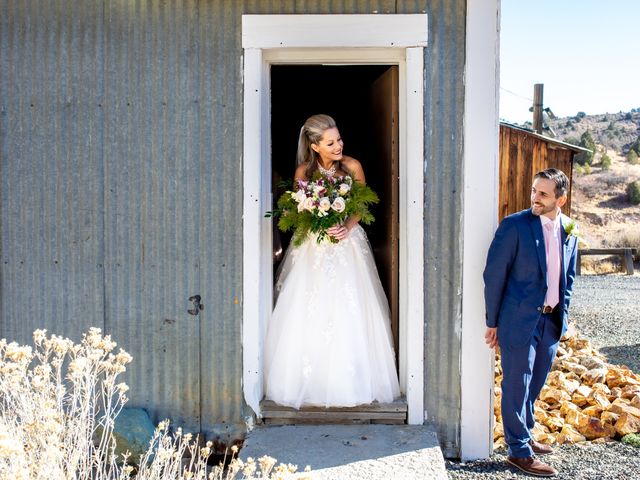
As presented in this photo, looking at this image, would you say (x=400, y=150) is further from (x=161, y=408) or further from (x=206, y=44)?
(x=161, y=408)

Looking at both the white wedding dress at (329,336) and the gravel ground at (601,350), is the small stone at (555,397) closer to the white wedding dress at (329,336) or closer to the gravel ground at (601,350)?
the gravel ground at (601,350)

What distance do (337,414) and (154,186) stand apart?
2065 mm

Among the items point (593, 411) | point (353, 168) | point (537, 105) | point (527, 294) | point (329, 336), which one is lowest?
point (593, 411)

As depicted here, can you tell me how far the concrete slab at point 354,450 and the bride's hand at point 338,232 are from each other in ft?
4.37

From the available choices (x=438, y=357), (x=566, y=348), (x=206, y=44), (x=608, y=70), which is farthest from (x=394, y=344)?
(x=608, y=70)

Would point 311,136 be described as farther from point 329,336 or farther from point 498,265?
point 498,265

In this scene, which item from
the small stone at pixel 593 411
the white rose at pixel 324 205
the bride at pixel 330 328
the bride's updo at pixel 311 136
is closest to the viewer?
the white rose at pixel 324 205

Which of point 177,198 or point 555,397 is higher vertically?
point 177,198

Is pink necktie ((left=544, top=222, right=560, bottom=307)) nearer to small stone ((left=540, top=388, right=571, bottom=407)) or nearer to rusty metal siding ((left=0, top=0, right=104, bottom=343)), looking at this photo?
small stone ((left=540, top=388, right=571, bottom=407))

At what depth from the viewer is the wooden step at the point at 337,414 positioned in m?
5.21

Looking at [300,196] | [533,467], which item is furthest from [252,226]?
[533,467]

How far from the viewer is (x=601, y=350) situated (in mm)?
9727

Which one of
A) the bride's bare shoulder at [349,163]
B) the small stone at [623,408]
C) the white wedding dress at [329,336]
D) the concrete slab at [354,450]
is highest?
the bride's bare shoulder at [349,163]

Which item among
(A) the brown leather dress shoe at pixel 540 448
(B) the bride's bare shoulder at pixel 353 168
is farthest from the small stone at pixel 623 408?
(B) the bride's bare shoulder at pixel 353 168
